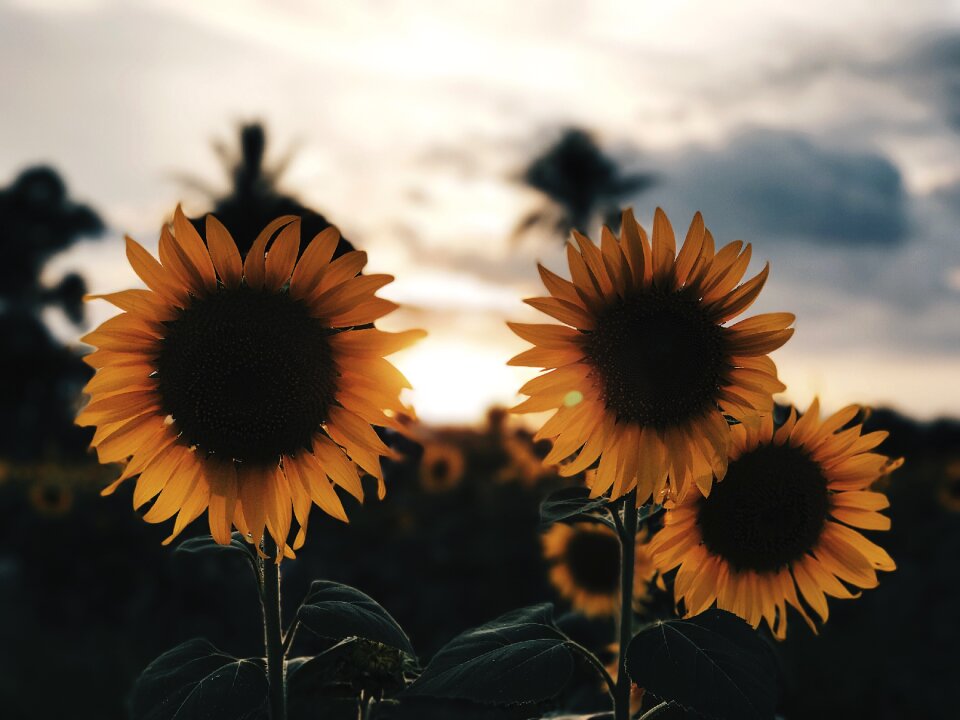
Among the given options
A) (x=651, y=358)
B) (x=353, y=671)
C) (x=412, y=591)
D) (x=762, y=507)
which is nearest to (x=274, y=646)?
(x=353, y=671)

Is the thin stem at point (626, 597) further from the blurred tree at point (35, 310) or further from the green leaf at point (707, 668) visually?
the blurred tree at point (35, 310)

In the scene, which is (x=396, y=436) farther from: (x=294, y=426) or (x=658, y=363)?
(x=658, y=363)

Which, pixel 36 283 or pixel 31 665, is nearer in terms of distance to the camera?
pixel 31 665

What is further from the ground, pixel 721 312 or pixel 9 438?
pixel 721 312

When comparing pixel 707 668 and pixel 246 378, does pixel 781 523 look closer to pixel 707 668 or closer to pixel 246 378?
pixel 707 668

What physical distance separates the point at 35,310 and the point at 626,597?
48223 millimetres

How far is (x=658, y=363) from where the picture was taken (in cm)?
174

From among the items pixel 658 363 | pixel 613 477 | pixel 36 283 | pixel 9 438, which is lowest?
pixel 9 438

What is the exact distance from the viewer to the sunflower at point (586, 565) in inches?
155

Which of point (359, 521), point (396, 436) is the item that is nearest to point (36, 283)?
point (359, 521)

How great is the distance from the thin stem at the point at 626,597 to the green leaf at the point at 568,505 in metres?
0.05

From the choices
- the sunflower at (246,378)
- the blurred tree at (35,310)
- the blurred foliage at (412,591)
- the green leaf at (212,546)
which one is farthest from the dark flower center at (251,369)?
the blurred tree at (35,310)

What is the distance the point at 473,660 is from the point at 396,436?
0.52 metres

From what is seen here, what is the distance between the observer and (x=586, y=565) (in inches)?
159
